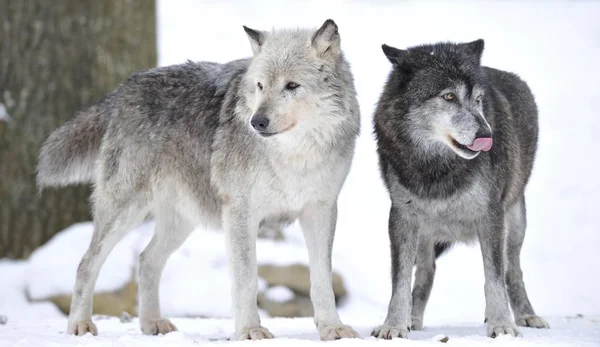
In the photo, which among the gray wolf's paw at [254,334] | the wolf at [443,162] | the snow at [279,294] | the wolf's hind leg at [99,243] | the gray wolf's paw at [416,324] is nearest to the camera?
the gray wolf's paw at [254,334]

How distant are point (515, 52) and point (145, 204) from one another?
11450 millimetres

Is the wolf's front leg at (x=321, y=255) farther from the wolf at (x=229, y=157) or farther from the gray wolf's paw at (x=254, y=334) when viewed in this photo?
the gray wolf's paw at (x=254, y=334)

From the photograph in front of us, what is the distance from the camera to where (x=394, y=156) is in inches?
206

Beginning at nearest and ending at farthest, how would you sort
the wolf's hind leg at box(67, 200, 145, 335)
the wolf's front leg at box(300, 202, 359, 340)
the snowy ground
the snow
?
the wolf's front leg at box(300, 202, 359, 340) → the wolf's hind leg at box(67, 200, 145, 335) → the snowy ground → the snow

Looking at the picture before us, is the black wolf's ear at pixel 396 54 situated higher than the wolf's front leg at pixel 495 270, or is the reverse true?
the black wolf's ear at pixel 396 54

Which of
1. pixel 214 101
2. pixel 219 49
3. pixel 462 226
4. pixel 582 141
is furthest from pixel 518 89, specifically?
pixel 219 49

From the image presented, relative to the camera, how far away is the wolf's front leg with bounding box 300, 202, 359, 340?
509 cm

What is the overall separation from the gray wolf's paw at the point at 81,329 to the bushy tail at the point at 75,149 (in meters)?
1.09

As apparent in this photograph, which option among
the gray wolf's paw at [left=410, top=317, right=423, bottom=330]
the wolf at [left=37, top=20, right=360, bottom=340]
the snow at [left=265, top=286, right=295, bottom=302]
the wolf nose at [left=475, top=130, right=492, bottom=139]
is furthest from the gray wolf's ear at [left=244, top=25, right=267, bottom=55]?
the snow at [left=265, top=286, right=295, bottom=302]

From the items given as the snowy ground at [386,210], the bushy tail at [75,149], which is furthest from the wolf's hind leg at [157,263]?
the bushy tail at [75,149]

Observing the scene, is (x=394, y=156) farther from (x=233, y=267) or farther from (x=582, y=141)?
(x=582, y=141)

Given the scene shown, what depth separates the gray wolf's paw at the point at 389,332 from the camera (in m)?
4.85

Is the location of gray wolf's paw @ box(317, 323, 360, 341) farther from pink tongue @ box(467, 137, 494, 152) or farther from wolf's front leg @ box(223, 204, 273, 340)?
pink tongue @ box(467, 137, 494, 152)

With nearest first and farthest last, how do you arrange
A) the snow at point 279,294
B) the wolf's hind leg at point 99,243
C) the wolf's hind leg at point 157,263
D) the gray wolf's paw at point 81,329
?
the gray wolf's paw at point 81,329 < the wolf's hind leg at point 99,243 < the wolf's hind leg at point 157,263 < the snow at point 279,294
